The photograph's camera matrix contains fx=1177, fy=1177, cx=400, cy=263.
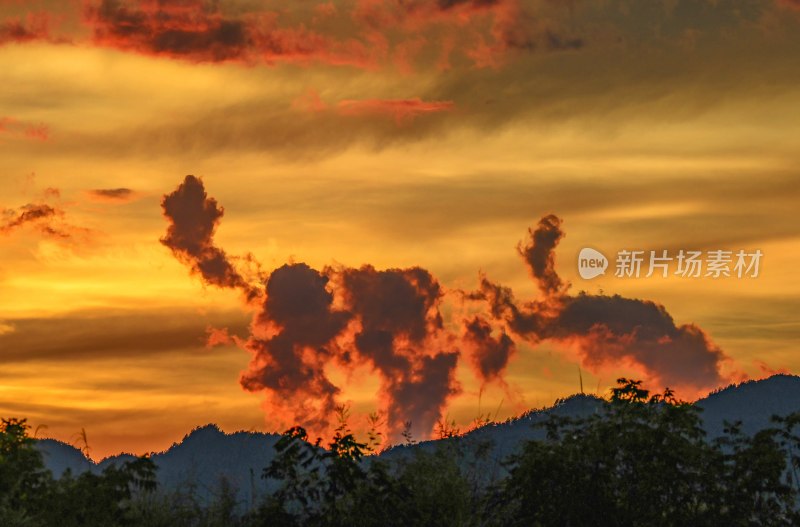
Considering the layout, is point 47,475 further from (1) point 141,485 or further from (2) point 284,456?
(2) point 284,456

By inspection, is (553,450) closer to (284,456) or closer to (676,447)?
(676,447)

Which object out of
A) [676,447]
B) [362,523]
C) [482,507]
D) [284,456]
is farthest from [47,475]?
[676,447]

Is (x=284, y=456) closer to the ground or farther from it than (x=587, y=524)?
farther from it

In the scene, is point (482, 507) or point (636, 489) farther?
point (482, 507)

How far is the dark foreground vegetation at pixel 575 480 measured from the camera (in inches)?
1027

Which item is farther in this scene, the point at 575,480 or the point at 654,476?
the point at 575,480

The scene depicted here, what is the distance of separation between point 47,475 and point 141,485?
9.05 ft

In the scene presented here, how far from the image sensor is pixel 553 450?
27.2 m

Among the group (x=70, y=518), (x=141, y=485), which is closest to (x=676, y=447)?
(x=141, y=485)

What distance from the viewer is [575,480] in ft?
87.9

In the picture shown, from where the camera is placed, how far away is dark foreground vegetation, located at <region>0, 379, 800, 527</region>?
85.6ft

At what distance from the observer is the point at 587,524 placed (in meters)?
26.6

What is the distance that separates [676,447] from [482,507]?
5642 mm

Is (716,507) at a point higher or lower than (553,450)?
lower
